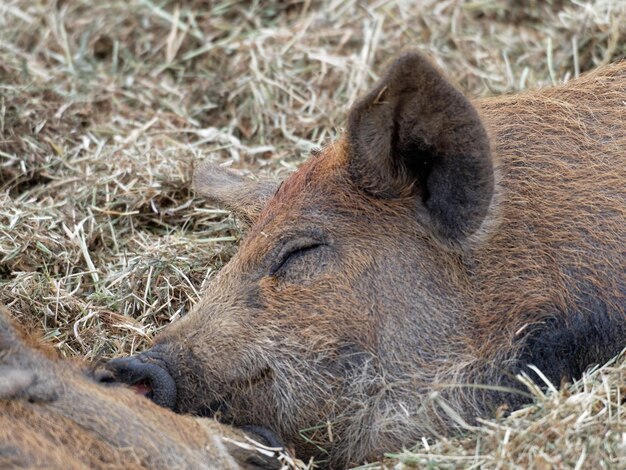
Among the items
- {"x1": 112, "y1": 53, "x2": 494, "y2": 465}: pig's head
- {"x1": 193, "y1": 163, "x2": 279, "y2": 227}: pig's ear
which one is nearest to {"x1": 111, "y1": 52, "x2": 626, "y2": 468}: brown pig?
{"x1": 112, "y1": 53, "x2": 494, "y2": 465}: pig's head

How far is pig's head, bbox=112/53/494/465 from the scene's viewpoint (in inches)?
160

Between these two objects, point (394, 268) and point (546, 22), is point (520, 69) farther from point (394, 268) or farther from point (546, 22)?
point (394, 268)

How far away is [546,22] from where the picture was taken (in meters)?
7.66

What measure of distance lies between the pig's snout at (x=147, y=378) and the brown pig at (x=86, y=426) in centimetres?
10

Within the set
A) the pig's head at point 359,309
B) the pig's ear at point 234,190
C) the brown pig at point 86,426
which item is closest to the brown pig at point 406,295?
the pig's head at point 359,309

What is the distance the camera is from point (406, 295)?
4.16 meters

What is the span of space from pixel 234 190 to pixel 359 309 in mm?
1250

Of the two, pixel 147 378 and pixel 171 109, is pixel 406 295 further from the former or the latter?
pixel 171 109

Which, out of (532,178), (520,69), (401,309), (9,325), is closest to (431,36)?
(520,69)

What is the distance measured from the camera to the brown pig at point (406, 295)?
405 centimetres

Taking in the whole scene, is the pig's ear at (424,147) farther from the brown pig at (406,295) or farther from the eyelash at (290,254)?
the eyelash at (290,254)

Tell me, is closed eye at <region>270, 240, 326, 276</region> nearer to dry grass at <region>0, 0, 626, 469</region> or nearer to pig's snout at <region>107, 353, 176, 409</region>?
pig's snout at <region>107, 353, 176, 409</region>

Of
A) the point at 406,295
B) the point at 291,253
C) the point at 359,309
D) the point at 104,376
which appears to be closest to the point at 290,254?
the point at 291,253

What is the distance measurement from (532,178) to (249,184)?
1459 mm
